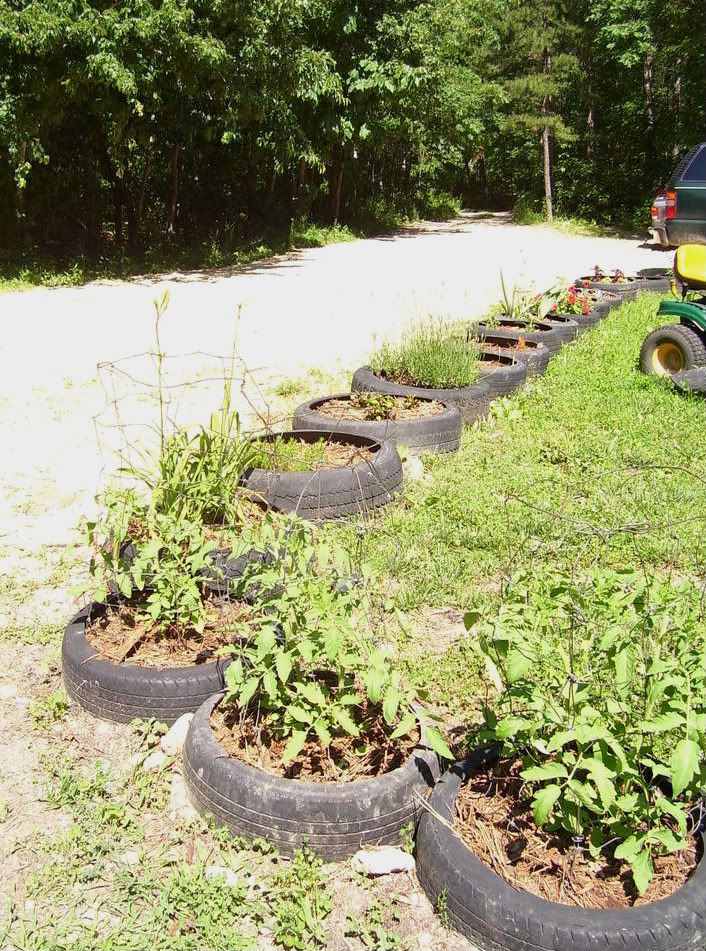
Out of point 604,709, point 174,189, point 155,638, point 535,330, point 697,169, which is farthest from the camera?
point 174,189

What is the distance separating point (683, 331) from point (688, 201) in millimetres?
7604

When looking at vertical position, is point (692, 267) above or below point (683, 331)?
above

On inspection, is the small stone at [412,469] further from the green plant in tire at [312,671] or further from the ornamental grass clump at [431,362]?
the green plant in tire at [312,671]

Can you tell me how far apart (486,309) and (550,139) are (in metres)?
21.3

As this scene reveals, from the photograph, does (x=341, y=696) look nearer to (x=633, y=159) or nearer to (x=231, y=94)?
(x=231, y=94)

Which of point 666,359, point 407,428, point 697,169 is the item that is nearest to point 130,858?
point 407,428

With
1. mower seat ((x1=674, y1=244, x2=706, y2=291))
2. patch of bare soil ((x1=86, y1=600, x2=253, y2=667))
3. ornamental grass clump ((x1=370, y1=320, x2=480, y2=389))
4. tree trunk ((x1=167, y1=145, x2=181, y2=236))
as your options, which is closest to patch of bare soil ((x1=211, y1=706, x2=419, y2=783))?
patch of bare soil ((x1=86, y1=600, x2=253, y2=667))

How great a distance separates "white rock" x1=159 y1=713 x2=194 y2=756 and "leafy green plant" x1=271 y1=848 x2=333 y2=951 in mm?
623

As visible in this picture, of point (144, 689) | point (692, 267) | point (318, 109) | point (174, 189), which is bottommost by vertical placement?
point (144, 689)

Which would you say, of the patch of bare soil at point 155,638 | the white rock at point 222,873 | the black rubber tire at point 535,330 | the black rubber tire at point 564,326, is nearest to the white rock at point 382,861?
the white rock at point 222,873

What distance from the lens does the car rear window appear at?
13.5 metres

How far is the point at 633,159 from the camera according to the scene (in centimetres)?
2717

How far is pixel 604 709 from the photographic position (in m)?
2.23

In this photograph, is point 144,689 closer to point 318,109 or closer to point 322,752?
point 322,752
